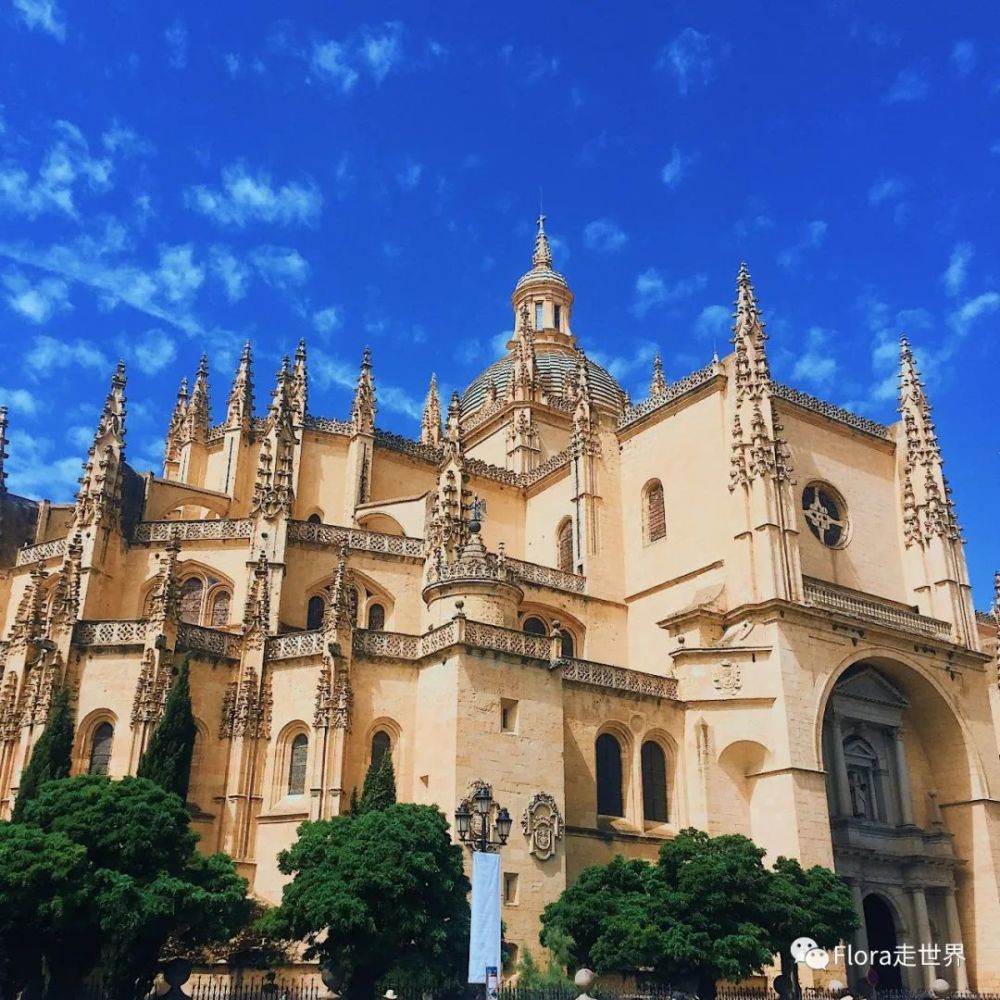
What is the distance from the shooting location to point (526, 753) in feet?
85.6

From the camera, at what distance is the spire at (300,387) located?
40125 mm

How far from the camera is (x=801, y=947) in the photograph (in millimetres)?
24219

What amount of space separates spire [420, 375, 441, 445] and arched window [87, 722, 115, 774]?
2451 cm

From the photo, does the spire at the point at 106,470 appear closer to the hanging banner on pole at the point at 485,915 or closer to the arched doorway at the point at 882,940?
the hanging banner on pole at the point at 485,915

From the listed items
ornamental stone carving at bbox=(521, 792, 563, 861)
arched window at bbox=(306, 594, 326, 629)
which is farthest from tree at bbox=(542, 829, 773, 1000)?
arched window at bbox=(306, 594, 326, 629)

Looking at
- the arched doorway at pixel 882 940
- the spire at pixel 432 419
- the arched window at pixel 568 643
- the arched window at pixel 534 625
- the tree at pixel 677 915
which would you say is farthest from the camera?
the spire at pixel 432 419

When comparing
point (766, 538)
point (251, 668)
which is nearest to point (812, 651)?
point (766, 538)

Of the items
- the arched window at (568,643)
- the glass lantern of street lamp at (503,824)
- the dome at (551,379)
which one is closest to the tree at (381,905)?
the glass lantern of street lamp at (503,824)

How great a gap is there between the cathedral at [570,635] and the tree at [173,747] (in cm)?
142

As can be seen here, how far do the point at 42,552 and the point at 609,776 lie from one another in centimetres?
1857

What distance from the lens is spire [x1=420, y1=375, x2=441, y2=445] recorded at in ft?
164

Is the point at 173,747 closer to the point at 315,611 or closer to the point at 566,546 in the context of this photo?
the point at 315,611

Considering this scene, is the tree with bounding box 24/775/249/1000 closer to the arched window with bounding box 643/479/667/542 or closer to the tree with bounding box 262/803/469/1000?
the tree with bounding box 262/803/469/1000

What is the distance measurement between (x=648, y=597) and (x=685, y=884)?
13.0m
